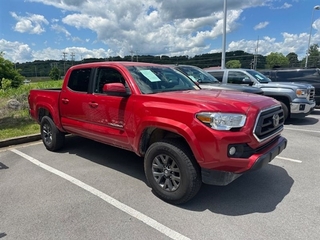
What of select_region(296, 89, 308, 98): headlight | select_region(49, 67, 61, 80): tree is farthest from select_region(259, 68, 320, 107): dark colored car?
select_region(49, 67, 61, 80): tree

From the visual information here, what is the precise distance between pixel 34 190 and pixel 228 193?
2900 millimetres

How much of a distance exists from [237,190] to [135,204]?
154 centimetres

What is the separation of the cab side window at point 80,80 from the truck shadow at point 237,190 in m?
1.45

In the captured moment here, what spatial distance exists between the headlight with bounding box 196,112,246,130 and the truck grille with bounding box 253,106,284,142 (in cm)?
24

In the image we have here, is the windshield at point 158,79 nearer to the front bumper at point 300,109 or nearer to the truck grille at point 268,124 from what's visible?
the truck grille at point 268,124

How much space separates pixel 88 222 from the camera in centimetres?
292

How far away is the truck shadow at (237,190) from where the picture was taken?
323cm

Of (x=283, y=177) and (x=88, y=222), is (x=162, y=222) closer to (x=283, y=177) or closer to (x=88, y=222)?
(x=88, y=222)

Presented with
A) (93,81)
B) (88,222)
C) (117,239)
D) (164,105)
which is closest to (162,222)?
(117,239)

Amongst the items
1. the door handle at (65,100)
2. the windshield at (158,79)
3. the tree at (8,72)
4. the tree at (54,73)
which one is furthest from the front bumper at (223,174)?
the tree at (54,73)

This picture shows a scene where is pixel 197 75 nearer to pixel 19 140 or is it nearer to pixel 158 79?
pixel 158 79

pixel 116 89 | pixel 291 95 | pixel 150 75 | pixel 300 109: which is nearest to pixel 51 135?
pixel 116 89

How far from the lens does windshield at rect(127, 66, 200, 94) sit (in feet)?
12.6

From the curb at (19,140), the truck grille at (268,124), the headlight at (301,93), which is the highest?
the truck grille at (268,124)
